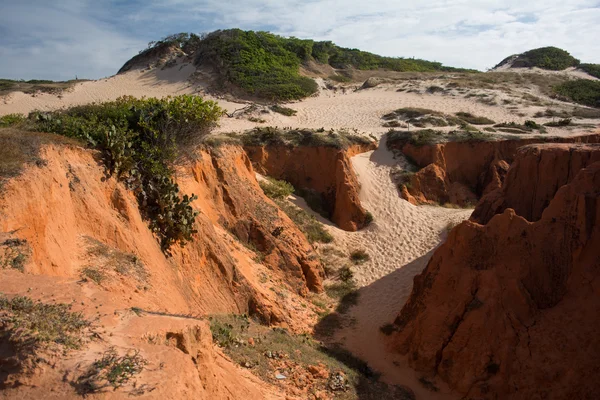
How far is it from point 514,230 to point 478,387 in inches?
137

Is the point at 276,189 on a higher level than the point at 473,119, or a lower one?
lower

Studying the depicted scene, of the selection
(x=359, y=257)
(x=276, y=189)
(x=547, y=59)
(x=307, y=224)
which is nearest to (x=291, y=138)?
(x=276, y=189)

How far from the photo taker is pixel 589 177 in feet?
29.9

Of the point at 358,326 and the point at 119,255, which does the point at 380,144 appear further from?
the point at 119,255

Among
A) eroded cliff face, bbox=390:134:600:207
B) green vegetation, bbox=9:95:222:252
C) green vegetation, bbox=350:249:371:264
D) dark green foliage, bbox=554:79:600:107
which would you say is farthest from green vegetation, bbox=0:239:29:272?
dark green foliage, bbox=554:79:600:107

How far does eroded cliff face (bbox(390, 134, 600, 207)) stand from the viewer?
20.1 m

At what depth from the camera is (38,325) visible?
A: 424 cm

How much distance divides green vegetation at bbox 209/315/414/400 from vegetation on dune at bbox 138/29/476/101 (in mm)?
27498

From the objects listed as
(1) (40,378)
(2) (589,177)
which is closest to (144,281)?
(1) (40,378)

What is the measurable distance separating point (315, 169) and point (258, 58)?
2519 cm

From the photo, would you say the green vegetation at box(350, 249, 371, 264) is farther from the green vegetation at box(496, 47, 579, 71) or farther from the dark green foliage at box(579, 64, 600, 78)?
the green vegetation at box(496, 47, 579, 71)

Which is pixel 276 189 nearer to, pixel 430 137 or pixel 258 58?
pixel 430 137

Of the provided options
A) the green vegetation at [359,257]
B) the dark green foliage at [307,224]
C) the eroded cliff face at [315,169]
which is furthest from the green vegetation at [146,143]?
the eroded cliff face at [315,169]

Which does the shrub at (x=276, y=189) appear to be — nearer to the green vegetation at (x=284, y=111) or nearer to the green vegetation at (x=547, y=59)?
the green vegetation at (x=284, y=111)
